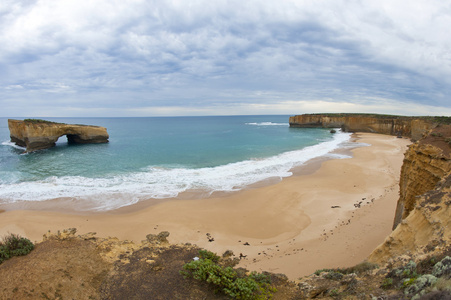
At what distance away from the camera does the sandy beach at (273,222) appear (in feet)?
29.7

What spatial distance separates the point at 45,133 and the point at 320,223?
133 feet

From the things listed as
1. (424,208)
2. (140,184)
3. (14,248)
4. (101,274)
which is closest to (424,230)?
(424,208)

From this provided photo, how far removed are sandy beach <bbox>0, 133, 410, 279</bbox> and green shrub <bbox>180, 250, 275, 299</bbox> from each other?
106 inches

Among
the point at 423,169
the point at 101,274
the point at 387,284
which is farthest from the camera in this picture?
the point at 423,169

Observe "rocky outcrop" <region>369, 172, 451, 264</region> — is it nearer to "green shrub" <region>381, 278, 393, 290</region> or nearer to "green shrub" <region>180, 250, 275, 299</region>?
"green shrub" <region>381, 278, 393, 290</region>

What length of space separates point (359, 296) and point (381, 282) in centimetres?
63

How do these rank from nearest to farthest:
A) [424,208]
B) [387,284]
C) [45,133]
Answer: [387,284], [424,208], [45,133]

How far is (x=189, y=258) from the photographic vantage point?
22.1 ft

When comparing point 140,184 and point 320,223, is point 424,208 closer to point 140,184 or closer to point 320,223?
point 320,223

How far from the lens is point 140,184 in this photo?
18812 mm

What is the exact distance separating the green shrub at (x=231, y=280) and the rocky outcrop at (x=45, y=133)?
39.6 metres

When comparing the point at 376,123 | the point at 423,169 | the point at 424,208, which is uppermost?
the point at 376,123

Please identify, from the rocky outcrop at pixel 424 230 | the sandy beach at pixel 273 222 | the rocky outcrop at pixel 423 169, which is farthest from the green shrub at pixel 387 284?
the rocky outcrop at pixel 423 169

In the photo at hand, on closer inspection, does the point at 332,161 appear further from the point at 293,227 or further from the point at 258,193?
the point at 293,227
